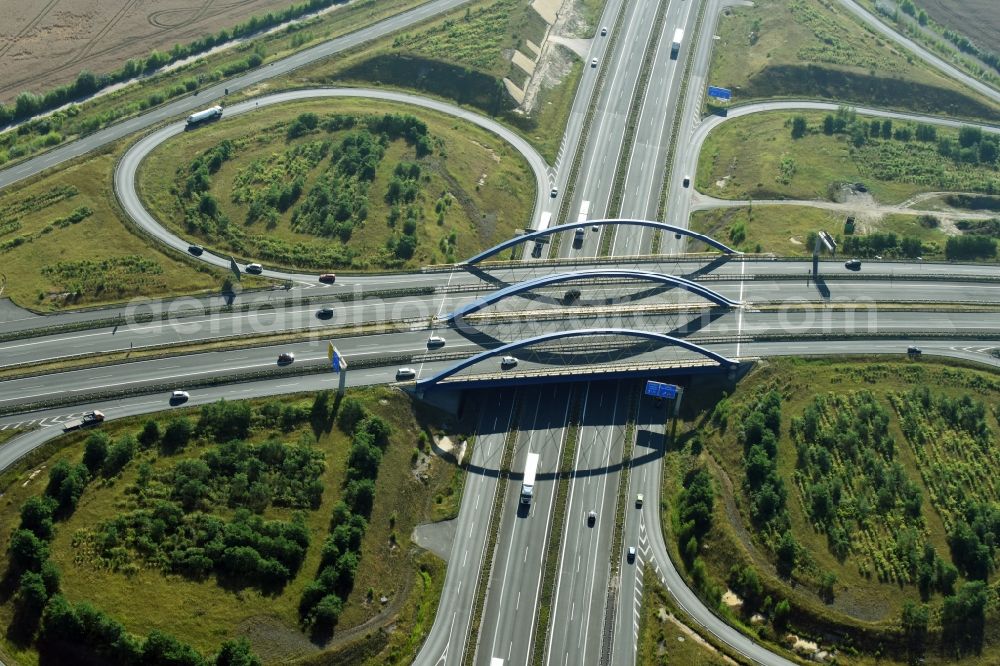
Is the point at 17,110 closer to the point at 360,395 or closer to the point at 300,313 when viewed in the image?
the point at 300,313

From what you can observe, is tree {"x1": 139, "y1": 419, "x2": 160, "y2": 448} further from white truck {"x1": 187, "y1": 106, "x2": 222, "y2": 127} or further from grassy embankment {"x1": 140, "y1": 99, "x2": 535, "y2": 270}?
white truck {"x1": 187, "y1": 106, "x2": 222, "y2": 127}

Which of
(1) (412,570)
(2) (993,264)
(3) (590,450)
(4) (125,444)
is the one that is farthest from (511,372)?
(2) (993,264)

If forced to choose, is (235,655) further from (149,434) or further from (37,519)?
(149,434)

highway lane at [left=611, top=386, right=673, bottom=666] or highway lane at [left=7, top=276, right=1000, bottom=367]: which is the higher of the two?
highway lane at [left=7, top=276, right=1000, bottom=367]

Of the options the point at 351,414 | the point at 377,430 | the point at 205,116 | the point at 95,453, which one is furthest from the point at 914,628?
the point at 205,116

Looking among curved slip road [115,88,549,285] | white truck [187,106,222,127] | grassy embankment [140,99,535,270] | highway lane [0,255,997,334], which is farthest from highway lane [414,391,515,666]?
white truck [187,106,222,127]

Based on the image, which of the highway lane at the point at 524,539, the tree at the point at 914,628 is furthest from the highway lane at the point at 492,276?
the tree at the point at 914,628
